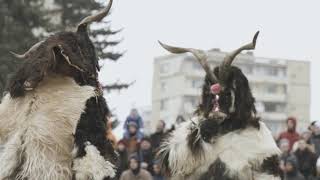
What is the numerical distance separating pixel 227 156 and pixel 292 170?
613 centimetres

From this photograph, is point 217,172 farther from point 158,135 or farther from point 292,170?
point 158,135

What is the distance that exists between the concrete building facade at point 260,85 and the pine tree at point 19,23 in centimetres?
7684

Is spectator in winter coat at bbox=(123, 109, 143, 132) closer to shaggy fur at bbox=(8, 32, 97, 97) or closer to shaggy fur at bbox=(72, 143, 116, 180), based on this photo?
shaggy fur at bbox=(8, 32, 97, 97)

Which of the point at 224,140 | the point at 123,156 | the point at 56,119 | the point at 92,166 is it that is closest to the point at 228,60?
the point at 224,140

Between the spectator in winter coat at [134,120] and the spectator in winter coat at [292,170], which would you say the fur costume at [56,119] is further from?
the spectator in winter coat at [134,120]

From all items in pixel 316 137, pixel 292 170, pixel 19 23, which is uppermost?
pixel 19 23

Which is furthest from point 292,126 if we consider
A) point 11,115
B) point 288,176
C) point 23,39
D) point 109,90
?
point 109,90

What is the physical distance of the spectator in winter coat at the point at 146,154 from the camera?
1641 cm

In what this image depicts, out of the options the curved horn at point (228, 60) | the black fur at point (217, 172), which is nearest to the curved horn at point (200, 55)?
the curved horn at point (228, 60)

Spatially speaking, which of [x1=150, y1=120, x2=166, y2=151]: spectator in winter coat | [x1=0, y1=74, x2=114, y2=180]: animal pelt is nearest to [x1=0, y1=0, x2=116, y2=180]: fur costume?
[x1=0, y1=74, x2=114, y2=180]: animal pelt

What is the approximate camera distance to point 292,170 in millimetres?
15781

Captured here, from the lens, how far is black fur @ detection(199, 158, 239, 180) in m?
9.83

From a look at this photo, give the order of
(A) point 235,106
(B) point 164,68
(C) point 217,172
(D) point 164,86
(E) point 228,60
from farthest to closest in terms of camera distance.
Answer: (B) point 164,68, (D) point 164,86, (E) point 228,60, (A) point 235,106, (C) point 217,172

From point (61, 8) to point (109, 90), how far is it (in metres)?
6.20
